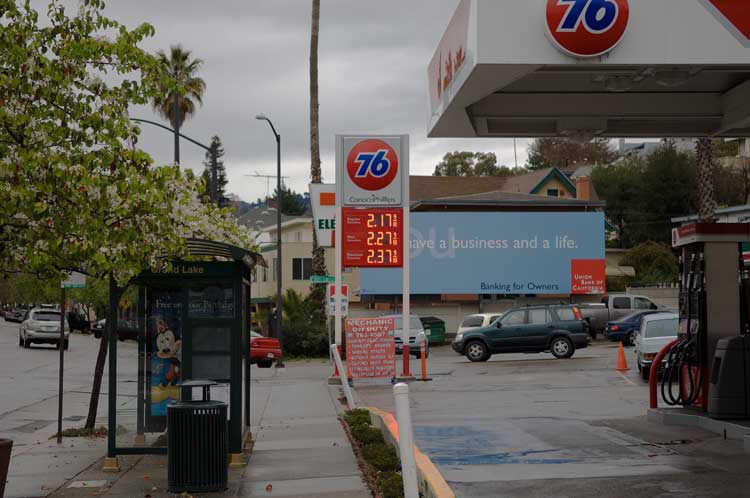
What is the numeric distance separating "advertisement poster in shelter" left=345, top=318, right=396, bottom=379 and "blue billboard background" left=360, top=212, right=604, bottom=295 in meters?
29.2

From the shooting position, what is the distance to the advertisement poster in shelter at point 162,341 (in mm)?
12484

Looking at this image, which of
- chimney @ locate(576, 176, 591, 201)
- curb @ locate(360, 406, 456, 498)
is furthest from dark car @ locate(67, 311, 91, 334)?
curb @ locate(360, 406, 456, 498)

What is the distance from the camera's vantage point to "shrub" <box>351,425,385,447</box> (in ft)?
44.9

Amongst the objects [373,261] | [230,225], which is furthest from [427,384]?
[230,225]

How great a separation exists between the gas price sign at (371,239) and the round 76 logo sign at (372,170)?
66 centimetres

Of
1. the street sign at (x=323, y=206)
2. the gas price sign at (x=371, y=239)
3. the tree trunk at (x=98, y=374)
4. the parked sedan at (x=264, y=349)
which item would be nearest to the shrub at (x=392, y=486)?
the tree trunk at (x=98, y=374)

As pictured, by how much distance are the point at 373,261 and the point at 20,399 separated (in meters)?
9.13

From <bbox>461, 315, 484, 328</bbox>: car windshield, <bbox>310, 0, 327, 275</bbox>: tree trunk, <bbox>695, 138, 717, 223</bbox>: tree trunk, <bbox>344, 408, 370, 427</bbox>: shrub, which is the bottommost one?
<bbox>344, 408, 370, 427</bbox>: shrub

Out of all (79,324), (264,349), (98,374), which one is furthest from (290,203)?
(98,374)

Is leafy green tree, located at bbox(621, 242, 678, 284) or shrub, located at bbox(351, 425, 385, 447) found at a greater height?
leafy green tree, located at bbox(621, 242, 678, 284)

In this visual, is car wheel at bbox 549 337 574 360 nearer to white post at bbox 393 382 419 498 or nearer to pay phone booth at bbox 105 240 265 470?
pay phone booth at bbox 105 240 265 470

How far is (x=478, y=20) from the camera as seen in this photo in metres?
8.33

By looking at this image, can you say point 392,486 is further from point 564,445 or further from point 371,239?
point 371,239

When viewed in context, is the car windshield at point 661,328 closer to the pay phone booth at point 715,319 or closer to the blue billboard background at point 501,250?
the pay phone booth at point 715,319
